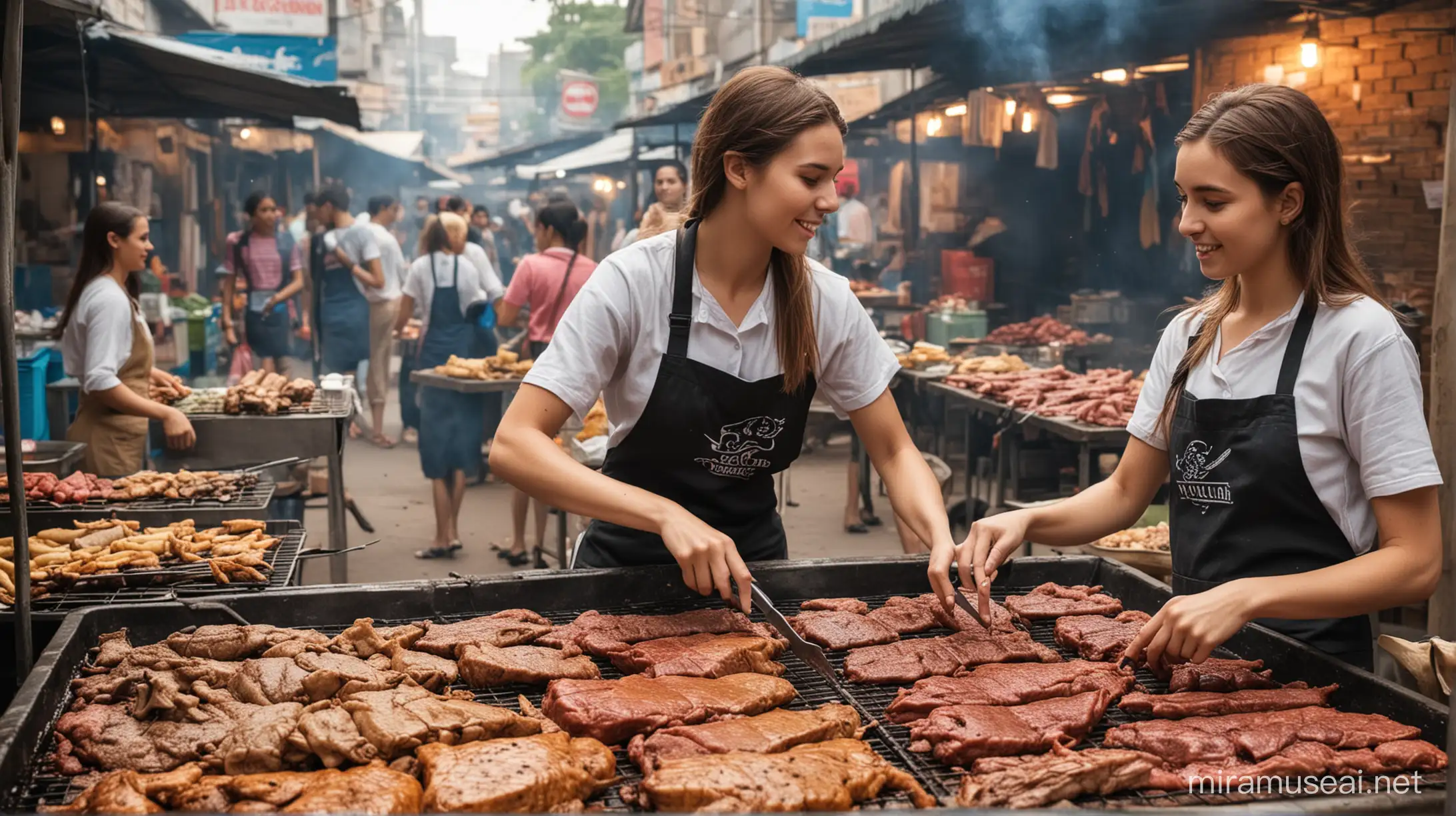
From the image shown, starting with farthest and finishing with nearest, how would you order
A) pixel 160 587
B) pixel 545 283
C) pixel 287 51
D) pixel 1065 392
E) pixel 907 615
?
pixel 287 51 < pixel 545 283 < pixel 1065 392 < pixel 160 587 < pixel 907 615

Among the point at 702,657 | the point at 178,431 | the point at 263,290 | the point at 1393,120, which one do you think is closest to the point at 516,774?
the point at 702,657

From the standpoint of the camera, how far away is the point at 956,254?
1664cm

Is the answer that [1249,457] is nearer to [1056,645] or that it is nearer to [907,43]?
[1056,645]

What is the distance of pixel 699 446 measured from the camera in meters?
3.28

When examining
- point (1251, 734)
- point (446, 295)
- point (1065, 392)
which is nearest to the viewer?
point (1251, 734)

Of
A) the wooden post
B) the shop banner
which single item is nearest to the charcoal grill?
the wooden post

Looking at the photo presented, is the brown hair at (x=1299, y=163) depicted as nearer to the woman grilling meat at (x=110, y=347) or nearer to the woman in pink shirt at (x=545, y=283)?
the woman grilling meat at (x=110, y=347)

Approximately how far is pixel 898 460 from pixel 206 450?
5102mm

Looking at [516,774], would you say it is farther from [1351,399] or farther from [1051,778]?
[1351,399]

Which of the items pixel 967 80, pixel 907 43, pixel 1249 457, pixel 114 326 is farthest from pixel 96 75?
pixel 1249 457

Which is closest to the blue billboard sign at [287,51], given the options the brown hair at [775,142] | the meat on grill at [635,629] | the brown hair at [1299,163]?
the brown hair at [775,142]

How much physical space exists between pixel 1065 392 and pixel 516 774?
6.80m

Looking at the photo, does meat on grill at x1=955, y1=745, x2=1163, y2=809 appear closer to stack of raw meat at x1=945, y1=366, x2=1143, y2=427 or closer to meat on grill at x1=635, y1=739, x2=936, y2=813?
meat on grill at x1=635, y1=739, x2=936, y2=813

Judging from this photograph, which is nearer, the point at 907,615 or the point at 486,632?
the point at 486,632
